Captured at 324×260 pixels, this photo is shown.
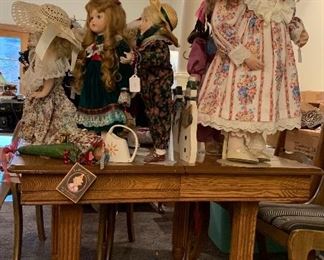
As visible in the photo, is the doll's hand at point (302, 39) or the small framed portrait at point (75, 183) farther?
the doll's hand at point (302, 39)

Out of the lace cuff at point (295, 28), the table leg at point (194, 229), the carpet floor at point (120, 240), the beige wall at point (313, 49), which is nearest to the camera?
the lace cuff at point (295, 28)

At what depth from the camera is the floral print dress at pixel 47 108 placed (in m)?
1.53

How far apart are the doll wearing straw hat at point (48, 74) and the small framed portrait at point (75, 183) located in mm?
197

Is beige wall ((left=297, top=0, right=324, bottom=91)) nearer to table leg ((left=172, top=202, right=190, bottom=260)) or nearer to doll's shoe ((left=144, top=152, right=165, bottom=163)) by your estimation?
table leg ((left=172, top=202, right=190, bottom=260))

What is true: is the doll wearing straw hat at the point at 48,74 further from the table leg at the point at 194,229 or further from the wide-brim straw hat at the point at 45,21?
the table leg at the point at 194,229

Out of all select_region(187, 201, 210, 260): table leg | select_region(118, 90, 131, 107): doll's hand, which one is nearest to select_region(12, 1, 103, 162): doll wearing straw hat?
select_region(118, 90, 131, 107): doll's hand

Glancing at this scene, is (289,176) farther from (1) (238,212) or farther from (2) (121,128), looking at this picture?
(2) (121,128)

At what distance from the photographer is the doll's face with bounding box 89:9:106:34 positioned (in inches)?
58.4

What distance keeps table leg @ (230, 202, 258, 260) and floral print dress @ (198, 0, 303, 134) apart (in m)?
0.26

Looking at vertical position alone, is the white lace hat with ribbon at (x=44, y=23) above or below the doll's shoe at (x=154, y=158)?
above

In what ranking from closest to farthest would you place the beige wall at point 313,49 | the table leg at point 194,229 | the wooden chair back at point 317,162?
1. the table leg at point 194,229
2. the wooden chair back at point 317,162
3. the beige wall at point 313,49

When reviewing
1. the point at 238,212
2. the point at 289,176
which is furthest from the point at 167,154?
the point at 289,176

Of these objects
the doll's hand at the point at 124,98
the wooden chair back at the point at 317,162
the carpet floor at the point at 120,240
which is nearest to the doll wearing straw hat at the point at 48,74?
the doll's hand at the point at 124,98

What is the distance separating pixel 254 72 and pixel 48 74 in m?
0.72
